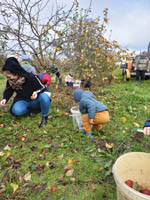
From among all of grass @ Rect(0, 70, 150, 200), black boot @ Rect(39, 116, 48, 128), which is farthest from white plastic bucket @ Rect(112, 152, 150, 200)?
black boot @ Rect(39, 116, 48, 128)

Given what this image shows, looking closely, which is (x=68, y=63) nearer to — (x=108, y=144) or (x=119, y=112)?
(x=119, y=112)

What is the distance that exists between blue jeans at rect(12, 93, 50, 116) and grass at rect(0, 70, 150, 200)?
27 cm

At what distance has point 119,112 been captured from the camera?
11.0 feet

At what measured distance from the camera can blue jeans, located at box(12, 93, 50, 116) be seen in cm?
275

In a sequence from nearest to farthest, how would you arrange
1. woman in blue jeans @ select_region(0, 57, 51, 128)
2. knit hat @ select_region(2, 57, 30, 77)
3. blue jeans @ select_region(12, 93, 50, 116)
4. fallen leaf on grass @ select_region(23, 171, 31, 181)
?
1. fallen leaf on grass @ select_region(23, 171, 31, 181)
2. knit hat @ select_region(2, 57, 30, 77)
3. woman in blue jeans @ select_region(0, 57, 51, 128)
4. blue jeans @ select_region(12, 93, 50, 116)

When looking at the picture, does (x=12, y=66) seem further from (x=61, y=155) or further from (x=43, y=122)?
(x=61, y=155)

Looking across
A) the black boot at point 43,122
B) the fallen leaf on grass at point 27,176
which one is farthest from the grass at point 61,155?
the black boot at point 43,122

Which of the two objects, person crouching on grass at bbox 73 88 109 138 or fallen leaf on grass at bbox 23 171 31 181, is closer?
fallen leaf on grass at bbox 23 171 31 181

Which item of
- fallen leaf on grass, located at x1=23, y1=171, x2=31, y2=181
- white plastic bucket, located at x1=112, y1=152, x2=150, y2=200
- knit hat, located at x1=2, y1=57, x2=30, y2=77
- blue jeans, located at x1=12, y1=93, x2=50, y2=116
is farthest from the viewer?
blue jeans, located at x1=12, y1=93, x2=50, y2=116

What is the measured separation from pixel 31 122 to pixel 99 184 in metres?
1.92

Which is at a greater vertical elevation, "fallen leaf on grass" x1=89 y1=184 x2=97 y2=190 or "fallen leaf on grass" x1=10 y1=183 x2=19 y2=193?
"fallen leaf on grass" x1=10 y1=183 x2=19 y2=193

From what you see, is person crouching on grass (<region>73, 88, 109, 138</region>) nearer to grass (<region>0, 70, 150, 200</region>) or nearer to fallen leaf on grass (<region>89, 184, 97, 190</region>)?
grass (<region>0, 70, 150, 200</region>)

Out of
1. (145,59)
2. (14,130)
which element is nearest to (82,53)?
(14,130)

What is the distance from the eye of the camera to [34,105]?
9.59 ft
